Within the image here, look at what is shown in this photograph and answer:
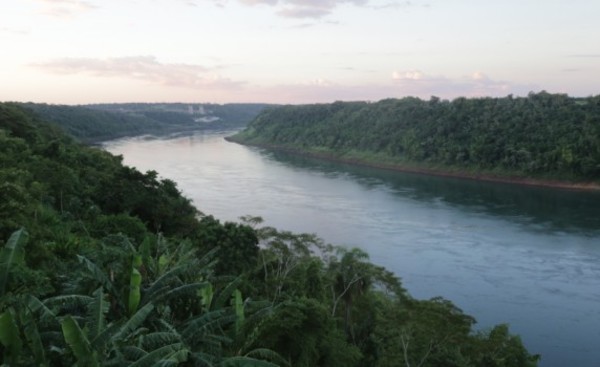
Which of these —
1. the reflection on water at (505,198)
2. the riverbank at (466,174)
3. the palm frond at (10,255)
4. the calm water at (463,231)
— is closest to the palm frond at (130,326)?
the palm frond at (10,255)

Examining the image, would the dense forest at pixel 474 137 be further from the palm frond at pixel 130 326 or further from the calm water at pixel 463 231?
the palm frond at pixel 130 326

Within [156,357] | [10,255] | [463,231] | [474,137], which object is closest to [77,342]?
[156,357]

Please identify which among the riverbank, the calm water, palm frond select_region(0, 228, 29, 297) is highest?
palm frond select_region(0, 228, 29, 297)

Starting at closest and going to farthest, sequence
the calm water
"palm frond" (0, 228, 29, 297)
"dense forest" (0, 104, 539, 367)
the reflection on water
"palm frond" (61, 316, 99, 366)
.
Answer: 1. "palm frond" (61, 316, 99, 366)
2. "dense forest" (0, 104, 539, 367)
3. "palm frond" (0, 228, 29, 297)
4. the calm water
5. the reflection on water

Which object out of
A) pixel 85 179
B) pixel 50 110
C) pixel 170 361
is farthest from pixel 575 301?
pixel 50 110

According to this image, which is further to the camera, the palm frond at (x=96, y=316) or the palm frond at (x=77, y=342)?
the palm frond at (x=96, y=316)

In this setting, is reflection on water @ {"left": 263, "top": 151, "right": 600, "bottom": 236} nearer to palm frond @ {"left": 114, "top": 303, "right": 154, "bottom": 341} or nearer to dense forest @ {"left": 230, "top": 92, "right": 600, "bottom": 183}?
dense forest @ {"left": 230, "top": 92, "right": 600, "bottom": 183}

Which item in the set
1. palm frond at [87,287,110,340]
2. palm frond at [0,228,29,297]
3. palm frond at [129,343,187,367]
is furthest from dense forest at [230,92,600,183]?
palm frond at [0,228,29,297]
